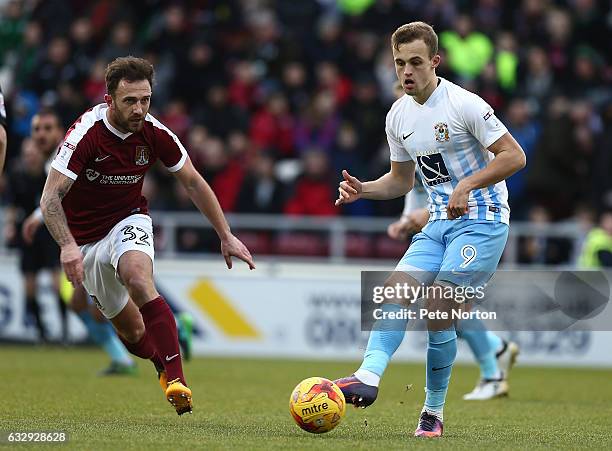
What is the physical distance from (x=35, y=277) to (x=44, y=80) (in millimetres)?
3788

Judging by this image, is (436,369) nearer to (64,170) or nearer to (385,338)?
(385,338)

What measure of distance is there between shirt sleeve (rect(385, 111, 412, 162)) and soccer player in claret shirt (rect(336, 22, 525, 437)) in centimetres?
6

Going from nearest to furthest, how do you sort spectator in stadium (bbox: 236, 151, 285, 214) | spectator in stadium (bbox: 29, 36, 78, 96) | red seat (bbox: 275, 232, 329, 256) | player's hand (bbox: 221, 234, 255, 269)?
player's hand (bbox: 221, 234, 255, 269) → red seat (bbox: 275, 232, 329, 256) → spectator in stadium (bbox: 236, 151, 285, 214) → spectator in stadium (bbox: 29, 36, 78, 96)

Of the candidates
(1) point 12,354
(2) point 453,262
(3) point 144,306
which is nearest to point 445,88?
(2) point 453,262

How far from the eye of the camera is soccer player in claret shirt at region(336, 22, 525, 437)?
701 cm

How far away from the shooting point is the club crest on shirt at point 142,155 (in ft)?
25.9

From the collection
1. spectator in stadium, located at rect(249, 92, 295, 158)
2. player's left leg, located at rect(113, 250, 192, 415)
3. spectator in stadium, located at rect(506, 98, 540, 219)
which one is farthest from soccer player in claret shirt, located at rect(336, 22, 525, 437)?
spectator in stadium, located at rect(249, 92, 295, 158)

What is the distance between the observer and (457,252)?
712cm

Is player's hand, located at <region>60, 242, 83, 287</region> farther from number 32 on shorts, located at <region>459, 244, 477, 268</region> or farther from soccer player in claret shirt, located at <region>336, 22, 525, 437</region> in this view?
number 32 on shorts, located at <region>459, 244, 477, 268</region>

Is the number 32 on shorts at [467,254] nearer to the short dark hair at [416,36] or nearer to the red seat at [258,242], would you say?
the short dark hair at [416,36]

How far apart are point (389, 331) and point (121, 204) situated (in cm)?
228

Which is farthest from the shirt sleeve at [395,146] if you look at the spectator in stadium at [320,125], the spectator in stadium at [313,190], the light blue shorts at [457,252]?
the spectator in stadium at [320,125]

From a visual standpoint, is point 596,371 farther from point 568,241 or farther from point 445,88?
point 445,88

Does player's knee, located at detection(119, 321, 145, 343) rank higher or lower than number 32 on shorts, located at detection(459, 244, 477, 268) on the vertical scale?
lower
